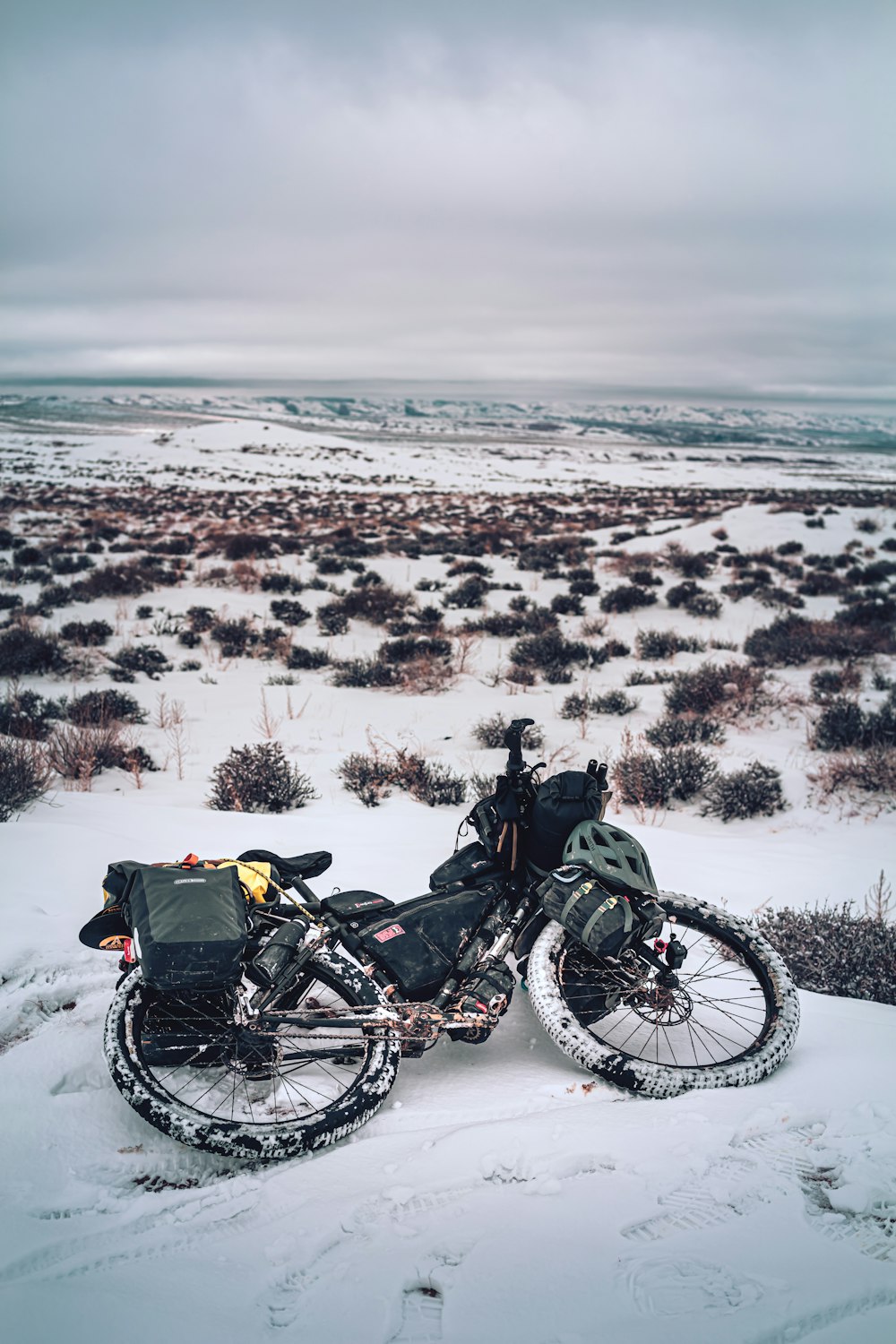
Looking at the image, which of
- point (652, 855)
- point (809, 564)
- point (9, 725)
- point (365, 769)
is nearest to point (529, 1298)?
point (652, 855)

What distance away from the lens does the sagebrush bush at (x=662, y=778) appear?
20.4 feet

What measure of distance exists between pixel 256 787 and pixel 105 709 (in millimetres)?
2938

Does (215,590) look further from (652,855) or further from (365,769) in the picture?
(652,855)

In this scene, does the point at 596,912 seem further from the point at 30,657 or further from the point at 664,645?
the point at 30,657

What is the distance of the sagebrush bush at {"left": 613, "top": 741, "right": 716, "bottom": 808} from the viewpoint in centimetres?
622

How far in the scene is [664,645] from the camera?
36.3 feet

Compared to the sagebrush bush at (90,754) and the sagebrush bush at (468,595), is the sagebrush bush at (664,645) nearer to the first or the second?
the sagebrush bush at (468,595)

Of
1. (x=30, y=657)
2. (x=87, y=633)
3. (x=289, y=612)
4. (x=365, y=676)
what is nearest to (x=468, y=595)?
(x=289, y=612)

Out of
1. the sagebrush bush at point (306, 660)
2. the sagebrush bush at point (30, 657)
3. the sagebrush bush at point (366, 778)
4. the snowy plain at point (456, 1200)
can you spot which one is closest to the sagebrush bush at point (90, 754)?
the sagebrush bush at point (366, 778)

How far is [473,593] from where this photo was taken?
47.5 ft

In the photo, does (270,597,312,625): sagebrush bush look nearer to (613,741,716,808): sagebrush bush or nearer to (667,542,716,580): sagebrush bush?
(613,741,716,808): sagebrush bush

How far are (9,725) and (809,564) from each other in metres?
18.1

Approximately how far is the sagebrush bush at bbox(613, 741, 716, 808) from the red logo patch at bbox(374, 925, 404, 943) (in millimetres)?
3778

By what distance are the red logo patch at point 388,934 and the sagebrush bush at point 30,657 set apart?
8499 mm
